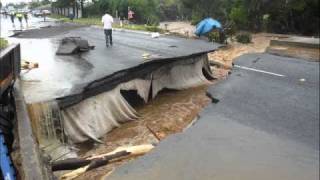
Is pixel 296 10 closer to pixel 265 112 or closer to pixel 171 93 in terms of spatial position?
pixel 171 93

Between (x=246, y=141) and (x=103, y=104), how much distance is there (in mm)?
4097

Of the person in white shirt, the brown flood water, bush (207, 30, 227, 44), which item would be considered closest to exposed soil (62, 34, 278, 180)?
the brown flood water

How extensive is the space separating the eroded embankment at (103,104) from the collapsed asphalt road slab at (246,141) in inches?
93.9

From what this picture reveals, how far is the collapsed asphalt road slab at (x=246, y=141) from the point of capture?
6.24 metres

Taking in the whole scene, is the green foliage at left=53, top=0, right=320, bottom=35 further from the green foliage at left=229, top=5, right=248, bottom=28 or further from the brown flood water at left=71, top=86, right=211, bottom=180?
the brown flood water at left=71, top=86, right=211, bottom=180

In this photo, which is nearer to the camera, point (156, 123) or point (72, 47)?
point (156, 123)

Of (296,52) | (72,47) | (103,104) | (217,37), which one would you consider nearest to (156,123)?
(103,104)

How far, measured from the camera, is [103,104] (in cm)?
990

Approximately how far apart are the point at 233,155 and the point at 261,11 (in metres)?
21.2

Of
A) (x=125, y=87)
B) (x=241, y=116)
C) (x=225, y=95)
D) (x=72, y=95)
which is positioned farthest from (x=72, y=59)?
(x=241, y=116)

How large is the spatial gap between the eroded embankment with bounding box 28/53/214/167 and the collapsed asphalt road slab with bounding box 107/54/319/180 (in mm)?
2386

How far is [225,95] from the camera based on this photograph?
1029cm

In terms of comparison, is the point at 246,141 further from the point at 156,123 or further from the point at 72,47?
the point at 72,47

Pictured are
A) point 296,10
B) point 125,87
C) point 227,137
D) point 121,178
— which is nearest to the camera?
point 121,178
